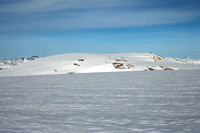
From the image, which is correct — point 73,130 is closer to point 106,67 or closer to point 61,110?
point 61,110

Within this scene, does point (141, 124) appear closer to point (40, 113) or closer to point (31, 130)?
point (31, 130)

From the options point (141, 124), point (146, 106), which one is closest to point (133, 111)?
point (146, 106)

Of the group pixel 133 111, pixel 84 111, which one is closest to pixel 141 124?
pixel 133 111

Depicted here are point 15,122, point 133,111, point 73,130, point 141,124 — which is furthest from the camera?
point 133,111

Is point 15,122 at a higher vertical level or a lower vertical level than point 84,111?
lower

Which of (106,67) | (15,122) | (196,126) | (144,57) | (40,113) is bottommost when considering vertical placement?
(196,126)

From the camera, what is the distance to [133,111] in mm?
17953

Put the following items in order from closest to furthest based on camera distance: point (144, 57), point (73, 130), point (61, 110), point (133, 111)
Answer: point (73, 130)
point (133, 111)
point (61, 110)
point (144, 57)

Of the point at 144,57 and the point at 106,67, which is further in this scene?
the point at 144,57

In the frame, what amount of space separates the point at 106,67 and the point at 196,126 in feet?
352

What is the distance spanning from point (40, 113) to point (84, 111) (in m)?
2.75

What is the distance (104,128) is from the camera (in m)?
13.5

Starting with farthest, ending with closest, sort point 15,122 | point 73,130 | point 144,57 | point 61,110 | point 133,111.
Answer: point 144,57 < point 61,110 < point 133,111 < point 15,122 < point 73,130

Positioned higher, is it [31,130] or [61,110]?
[61,110]
